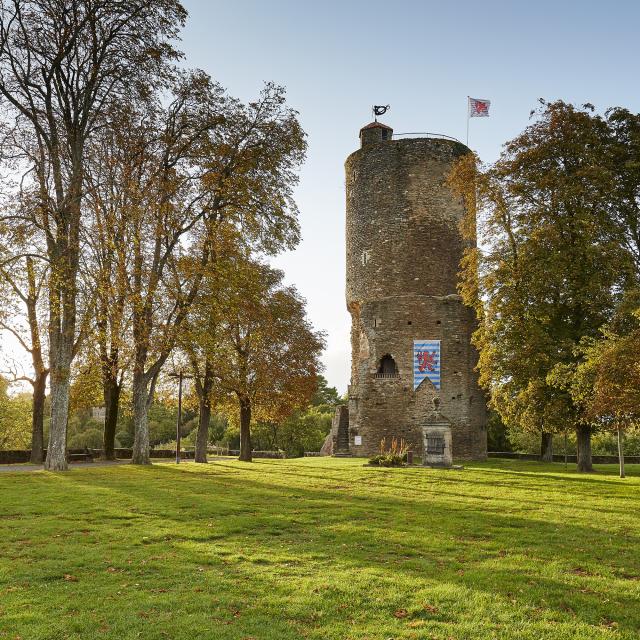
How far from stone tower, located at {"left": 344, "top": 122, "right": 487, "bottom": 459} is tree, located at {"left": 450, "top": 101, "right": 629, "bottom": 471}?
7823mm

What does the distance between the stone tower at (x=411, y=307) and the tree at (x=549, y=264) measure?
308 inches

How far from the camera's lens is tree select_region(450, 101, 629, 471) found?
24703 millimetres

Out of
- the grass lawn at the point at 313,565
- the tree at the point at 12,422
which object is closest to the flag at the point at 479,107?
the grass lawn at the point at 313,565

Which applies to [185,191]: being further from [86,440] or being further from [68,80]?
[86,440]

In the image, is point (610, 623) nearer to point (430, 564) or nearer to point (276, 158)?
point (430, 564)

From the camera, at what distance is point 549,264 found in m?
25.3

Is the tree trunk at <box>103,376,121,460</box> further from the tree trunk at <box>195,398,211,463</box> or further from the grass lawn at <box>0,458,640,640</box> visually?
the grass lawn at <box>0,458,640,640</box>

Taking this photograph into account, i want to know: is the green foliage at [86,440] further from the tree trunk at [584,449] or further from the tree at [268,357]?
the tree trunk at [584,449]

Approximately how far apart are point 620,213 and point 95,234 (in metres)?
20.2

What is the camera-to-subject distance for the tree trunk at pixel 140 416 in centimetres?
2457

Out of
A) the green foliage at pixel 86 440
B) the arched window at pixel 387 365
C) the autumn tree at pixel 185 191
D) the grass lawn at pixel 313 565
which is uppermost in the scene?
the autumn tree at pixel 185 191

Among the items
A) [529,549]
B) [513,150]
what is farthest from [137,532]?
[513,150]

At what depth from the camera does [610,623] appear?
6492mm

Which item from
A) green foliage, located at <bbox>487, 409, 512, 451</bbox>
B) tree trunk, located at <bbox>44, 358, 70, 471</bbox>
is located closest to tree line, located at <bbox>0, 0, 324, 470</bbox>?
tree trunk, located at <bbox>44, 358, 70, 471</bbox>
